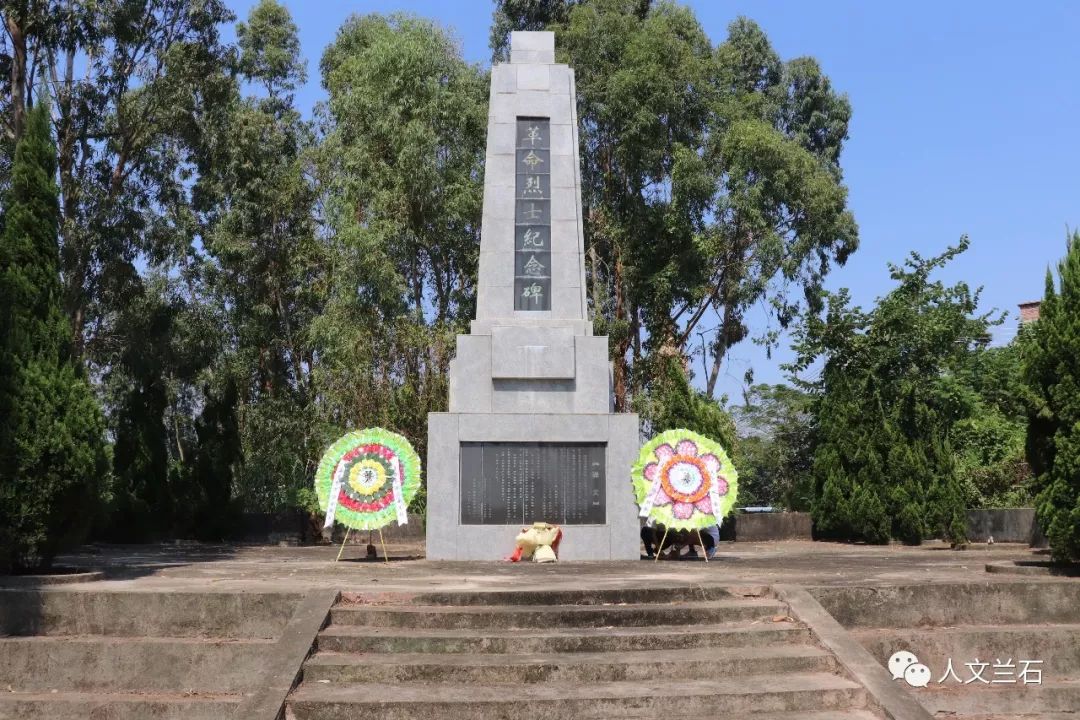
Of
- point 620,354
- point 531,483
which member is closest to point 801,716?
point 531,483

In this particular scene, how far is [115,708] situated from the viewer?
20.5ft

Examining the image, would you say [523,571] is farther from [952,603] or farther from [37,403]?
[37,403]

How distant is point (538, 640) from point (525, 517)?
17.1ft

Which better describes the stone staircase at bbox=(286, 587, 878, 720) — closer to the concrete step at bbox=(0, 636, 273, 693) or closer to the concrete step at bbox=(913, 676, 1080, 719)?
the concrete step at bbox=(0, 636, 273, 693)

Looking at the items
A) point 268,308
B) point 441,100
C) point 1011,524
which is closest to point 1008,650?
point 1011,524

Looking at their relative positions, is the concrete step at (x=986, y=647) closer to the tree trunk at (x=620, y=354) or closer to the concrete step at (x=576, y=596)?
the concrete step at (x=576, y=596)

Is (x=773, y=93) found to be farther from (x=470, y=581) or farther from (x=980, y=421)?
(x=470, y=581)

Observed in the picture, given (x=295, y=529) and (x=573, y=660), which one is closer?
(x=573, y=660)

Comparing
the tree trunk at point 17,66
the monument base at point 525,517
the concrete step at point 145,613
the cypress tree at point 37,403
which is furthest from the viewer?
the tree trunk at point 17,66

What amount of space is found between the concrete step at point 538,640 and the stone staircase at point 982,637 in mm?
722

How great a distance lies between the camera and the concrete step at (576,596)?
7.25m
